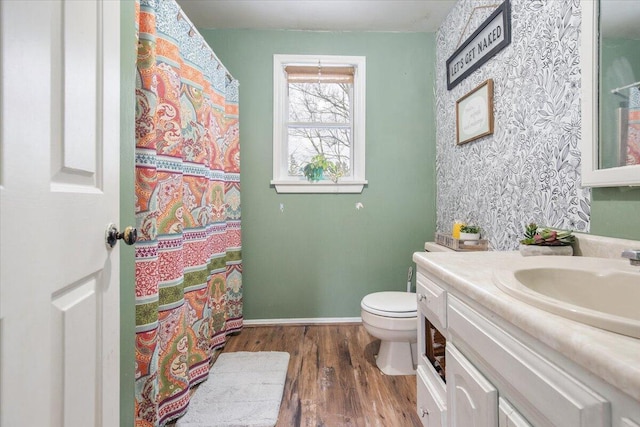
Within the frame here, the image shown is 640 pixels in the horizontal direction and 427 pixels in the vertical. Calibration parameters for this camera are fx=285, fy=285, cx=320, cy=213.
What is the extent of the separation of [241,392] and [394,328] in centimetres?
88

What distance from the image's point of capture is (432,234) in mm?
2348

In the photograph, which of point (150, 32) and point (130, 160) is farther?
point (150, 32)

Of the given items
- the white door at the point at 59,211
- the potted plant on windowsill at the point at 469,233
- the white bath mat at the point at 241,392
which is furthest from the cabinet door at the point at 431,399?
the white door at the point at 59,211

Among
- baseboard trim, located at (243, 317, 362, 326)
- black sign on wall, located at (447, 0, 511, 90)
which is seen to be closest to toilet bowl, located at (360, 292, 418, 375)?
baseboard trim, located at (243, 317, 362, 326)

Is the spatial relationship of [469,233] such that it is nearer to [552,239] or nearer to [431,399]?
[552,239]

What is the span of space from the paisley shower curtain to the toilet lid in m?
0.96

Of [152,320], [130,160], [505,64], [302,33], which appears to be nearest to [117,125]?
[130,160]

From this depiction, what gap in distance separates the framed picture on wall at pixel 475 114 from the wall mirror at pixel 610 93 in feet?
1.87

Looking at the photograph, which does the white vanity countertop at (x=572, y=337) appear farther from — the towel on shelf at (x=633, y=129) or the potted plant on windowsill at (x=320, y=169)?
the potted plant on windowsill at (x=320, y=169)

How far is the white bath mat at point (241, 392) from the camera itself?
4.29ft

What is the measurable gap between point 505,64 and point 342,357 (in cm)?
190

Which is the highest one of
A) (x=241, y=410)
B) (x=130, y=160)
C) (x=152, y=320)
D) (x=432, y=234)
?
(x=130, y=160)

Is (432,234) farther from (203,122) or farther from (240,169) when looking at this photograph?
(203,122)

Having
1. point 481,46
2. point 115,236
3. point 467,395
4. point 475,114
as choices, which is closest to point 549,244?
point 467,395
